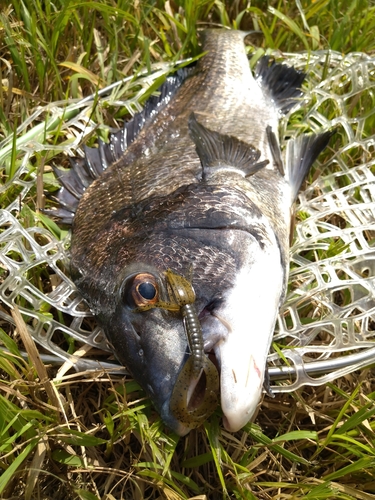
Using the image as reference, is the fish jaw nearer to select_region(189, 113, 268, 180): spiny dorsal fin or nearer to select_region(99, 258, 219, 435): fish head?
select_region(99, 258, 219, 435): fish head

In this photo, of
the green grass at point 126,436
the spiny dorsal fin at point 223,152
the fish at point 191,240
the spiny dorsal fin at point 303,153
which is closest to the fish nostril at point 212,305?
the fish at point 191,240

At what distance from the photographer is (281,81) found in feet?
12.3

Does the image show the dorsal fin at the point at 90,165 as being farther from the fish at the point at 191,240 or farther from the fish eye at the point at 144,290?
the fish eye at the point at 144,290

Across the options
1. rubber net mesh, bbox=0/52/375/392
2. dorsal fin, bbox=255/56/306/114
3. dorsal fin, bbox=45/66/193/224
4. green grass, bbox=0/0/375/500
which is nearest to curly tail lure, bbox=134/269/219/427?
green grass, bbox=0/0/375/500

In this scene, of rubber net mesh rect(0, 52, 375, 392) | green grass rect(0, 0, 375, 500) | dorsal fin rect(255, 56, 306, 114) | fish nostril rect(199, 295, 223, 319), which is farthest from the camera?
dorsal fin rect(255, 56, 306, 114)

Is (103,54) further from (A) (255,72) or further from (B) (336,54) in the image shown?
(B) (336,54)

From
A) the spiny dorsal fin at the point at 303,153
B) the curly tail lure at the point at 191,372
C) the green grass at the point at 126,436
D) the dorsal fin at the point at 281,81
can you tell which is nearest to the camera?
the curly tail lure at the point at 191,372

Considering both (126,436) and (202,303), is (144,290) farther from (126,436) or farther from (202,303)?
(126,436)

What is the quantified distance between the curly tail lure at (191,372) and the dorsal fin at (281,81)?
A: 2220mm

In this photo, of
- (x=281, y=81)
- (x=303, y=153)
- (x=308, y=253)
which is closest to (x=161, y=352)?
(x=308, y=253)

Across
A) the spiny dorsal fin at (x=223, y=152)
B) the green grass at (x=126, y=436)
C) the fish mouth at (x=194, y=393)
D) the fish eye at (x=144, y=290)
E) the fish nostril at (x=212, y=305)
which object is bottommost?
the green grass at (x=126, y=436)

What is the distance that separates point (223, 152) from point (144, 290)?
103cm

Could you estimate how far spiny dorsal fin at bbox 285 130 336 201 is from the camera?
3195mm

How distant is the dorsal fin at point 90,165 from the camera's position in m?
3.04
